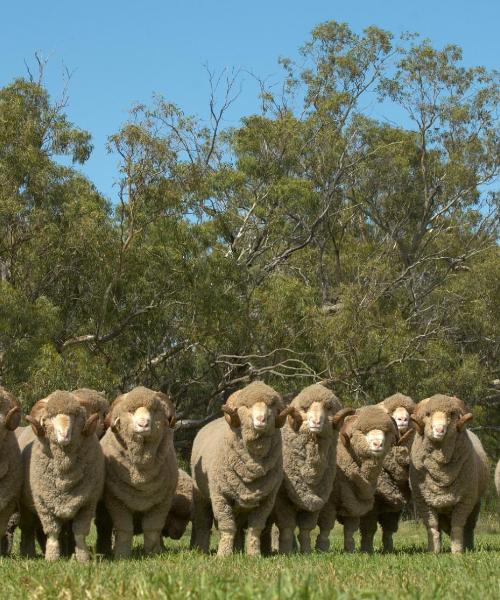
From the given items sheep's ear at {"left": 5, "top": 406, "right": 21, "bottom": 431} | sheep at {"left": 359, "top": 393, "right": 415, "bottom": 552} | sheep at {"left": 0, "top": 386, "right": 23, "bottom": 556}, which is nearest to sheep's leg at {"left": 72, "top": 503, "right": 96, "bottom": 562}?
sheep at {"left": 0, "top": 386, "right": 23, "bottom": 556}

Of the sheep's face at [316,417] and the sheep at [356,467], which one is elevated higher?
the sheep's face at [316,417]

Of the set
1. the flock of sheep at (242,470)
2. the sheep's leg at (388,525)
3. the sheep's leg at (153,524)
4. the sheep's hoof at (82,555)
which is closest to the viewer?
the sheep's hoof at (82,555)

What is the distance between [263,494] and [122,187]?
13.5 meters

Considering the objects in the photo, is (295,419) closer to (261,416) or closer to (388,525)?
(261,416)

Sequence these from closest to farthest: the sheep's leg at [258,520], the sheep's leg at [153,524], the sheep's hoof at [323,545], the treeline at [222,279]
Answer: the sheep's leg at [258,520], the sheep's leg at [153,524], the sheep's hoof at [323,545], the treeline at [222,279]

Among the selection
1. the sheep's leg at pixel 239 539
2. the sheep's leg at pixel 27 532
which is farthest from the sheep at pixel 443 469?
the sheep's leg at pixel 27 532

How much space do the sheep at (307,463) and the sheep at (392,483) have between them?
131cm

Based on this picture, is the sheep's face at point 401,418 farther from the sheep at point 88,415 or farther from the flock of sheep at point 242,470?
the sheep at point 88,415

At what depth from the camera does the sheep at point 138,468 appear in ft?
37.9

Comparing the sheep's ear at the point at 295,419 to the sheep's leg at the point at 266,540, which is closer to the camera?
the sheep's ear at the point at 295,419

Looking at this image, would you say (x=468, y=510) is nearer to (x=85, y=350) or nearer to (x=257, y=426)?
(x=257, y=426)

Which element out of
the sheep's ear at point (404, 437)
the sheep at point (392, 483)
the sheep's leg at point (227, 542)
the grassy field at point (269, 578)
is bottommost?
the grassy field at point (269, 578)

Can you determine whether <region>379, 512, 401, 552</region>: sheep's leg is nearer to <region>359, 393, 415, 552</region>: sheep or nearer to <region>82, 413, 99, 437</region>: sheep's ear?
<region>359, 393, 415, 552</region>: sheep

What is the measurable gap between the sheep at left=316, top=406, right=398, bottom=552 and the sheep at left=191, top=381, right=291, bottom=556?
4.45 feet
